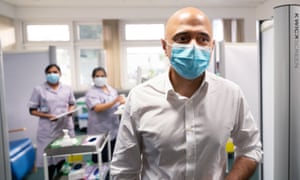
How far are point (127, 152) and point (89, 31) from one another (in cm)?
528

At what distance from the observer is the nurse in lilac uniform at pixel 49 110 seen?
8.50ft

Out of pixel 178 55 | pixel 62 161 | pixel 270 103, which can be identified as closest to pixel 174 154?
pixel 178 55

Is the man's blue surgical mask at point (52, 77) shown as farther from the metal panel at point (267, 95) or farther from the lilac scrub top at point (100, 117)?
the metal panel at point (267, 95)

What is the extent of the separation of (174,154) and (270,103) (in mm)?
1210

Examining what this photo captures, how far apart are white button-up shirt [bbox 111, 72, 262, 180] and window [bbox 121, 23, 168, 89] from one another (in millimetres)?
4737

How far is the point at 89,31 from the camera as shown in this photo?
5703 mm

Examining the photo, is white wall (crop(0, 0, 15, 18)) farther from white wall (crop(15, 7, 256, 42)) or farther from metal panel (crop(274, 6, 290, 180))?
metal panel (crop(274, 6, 290, 180))

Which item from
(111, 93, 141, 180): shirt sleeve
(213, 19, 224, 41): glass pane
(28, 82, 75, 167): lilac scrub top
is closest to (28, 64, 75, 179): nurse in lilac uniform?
(28, 82, 75, 167): lilac scrub top

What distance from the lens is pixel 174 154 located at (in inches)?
32.1

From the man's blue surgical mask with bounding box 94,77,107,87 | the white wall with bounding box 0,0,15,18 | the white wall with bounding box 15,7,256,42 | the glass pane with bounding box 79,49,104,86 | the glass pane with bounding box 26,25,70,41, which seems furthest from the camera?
the glass pane with bounding box 79,49,104,86

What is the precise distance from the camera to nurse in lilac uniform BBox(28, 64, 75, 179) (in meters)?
2.59

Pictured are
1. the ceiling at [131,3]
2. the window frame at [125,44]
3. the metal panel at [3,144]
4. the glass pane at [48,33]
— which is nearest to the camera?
the metal panel at [3,144]

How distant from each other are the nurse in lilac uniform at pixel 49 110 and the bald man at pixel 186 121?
6.41 feet

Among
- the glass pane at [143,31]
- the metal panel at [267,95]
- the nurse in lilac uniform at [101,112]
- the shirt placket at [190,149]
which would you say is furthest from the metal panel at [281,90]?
the glass pane at [143,31]
